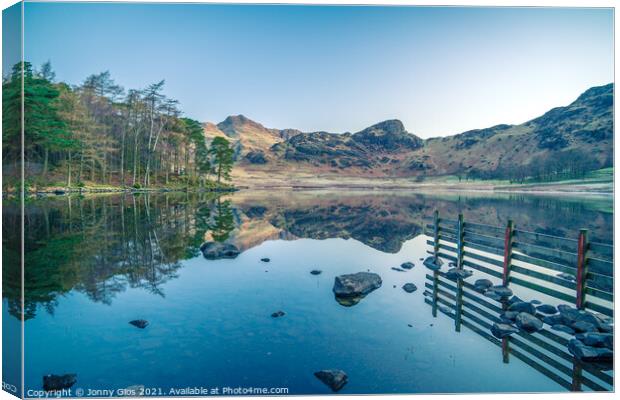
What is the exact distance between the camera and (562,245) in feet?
60.8

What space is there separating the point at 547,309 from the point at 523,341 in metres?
2.38

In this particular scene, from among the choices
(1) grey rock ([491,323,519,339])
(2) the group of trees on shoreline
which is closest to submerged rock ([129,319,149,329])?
(1) grey rock ([491,323,519,339])

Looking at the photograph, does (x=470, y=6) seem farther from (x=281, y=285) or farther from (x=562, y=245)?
(x=562, y=245)

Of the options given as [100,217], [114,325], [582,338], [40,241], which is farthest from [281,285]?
[100,217]

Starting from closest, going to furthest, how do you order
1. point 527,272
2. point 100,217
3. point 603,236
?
point 527,272
point 603,236
point 100,217

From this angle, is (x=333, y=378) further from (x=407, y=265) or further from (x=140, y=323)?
(x=407, y=265)

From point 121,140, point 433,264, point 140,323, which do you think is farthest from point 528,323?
point 121,140

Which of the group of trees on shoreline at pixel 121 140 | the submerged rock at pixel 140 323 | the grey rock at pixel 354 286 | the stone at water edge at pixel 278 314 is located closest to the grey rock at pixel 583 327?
the grey rock at pixel 354 286

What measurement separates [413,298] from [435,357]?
11.9ft

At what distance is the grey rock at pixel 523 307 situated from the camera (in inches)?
333

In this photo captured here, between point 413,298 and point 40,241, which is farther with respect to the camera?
point 40,241

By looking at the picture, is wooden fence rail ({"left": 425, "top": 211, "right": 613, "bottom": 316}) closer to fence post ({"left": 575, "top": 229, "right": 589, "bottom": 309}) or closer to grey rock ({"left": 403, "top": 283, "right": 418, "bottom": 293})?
fence post ({"left": 575, "top": 229, "right": 589, "bottom": 309})

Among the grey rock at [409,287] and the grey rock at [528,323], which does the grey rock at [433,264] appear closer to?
the grey rock at [409,287]

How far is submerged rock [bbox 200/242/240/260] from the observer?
14.9 metres
